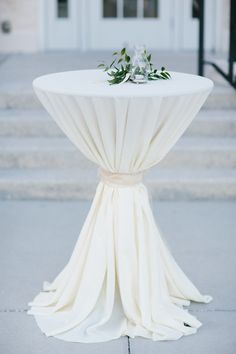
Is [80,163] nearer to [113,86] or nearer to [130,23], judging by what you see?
[113,86]

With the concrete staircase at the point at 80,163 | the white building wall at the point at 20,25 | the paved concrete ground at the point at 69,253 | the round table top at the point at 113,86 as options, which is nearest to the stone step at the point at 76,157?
the concrete staircase at the point at 80,163

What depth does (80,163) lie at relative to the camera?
17.1 ft

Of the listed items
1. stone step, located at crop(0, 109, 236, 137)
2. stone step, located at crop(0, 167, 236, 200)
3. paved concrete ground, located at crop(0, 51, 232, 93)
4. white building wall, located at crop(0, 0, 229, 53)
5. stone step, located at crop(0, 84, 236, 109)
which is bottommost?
stone step, located at crop(0, 167, 236, 200)

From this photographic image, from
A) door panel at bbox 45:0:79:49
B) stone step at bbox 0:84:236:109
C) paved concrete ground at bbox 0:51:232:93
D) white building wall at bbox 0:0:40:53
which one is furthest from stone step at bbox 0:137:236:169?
door panel at bbox 45:0:79:49

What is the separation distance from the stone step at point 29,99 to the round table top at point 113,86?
7.43 feet

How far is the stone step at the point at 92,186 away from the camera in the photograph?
4.98 m

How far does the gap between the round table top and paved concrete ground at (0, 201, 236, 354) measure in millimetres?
983

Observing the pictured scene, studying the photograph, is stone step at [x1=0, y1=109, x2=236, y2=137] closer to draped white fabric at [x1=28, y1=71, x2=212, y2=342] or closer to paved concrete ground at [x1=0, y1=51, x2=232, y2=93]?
paved concrete ground at [x1=0, y1=51, x2=232, y2=93]

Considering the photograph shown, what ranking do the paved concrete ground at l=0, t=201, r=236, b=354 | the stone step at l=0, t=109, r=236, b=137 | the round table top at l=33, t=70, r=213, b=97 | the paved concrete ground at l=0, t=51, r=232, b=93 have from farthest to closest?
the paved concrete ground at l=0, t=51, r=232, b=93, the stone step at l=0, t=109, r=236, b=137, the paved concrete ground at l=0, t=201, r=236, b=354, the round table top at l=33, t=70, r=213, b=97

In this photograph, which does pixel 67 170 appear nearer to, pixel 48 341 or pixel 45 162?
pixel 45 162

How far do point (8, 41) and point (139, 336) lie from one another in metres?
5.40

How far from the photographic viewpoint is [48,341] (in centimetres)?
317

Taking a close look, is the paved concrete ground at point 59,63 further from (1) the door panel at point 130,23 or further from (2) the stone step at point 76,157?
(2) the stone step at point 76,157

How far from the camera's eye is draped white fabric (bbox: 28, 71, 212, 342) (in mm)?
3051
